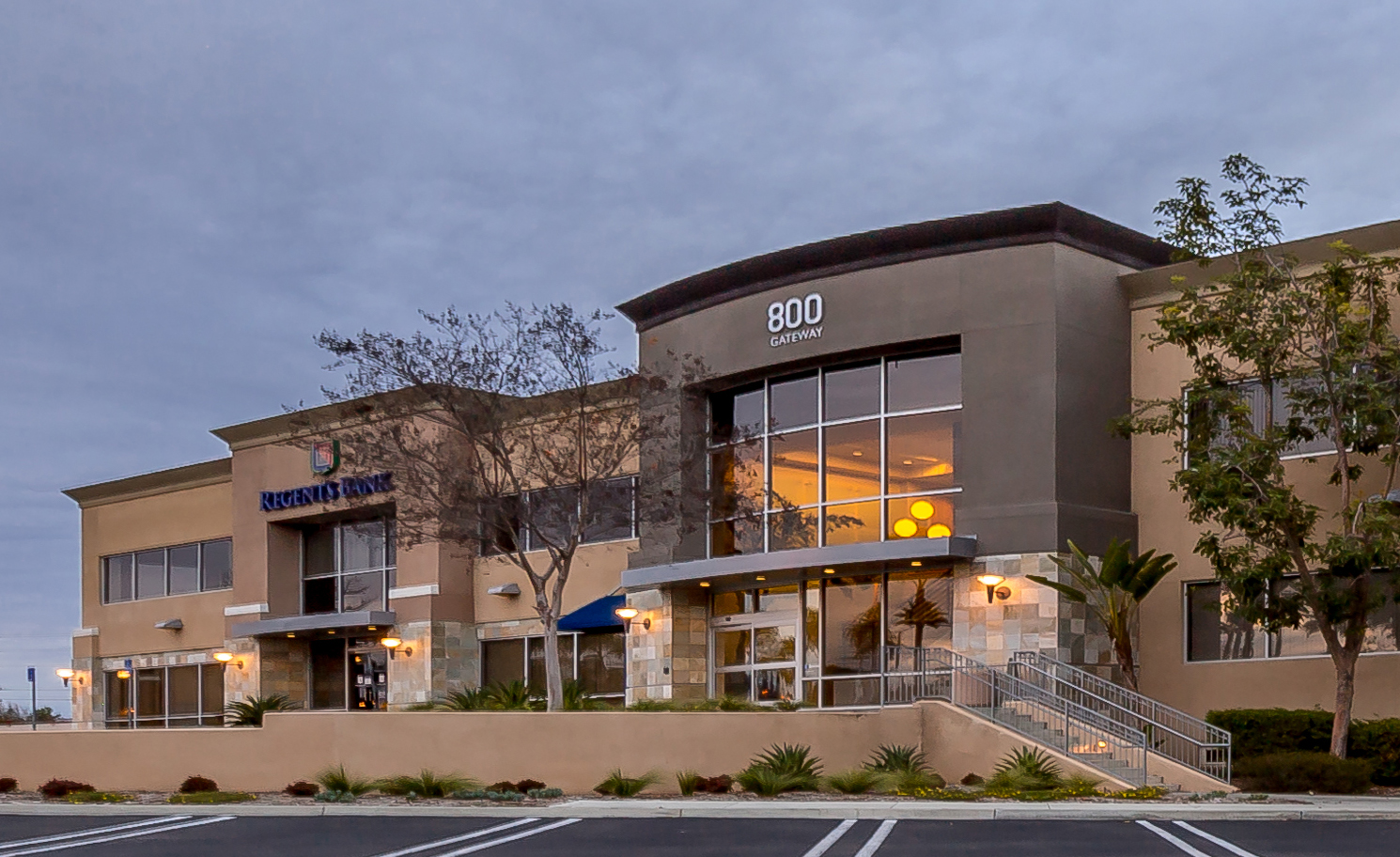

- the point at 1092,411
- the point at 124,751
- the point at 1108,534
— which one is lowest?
the point at 124,751

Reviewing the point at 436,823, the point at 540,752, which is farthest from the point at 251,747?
the point at 436,823

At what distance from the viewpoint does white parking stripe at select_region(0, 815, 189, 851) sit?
17.5m

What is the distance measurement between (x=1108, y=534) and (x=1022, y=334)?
376 cm

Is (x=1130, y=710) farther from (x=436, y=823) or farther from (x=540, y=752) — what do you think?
(x=436, y=823)

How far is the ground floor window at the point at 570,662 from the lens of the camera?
35.6 meters

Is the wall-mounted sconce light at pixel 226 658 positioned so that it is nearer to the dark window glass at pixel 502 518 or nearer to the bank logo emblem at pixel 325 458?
the bank logo emblem at pixel 325 458

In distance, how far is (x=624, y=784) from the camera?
75.9 ft

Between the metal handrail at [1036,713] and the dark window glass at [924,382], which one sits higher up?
the dark window glass at [924,382]

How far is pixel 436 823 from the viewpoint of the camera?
18.8 m

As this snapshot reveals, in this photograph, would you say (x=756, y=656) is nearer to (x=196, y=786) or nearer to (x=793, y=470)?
(x=793, y=470)

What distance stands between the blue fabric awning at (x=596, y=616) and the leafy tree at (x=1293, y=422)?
1224 centimetres

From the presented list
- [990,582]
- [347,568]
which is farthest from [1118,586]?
[347,568]

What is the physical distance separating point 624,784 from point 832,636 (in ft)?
27.0

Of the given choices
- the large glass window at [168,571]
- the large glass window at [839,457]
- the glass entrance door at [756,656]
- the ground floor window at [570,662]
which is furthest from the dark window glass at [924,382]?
the large glass window at [168,571]
